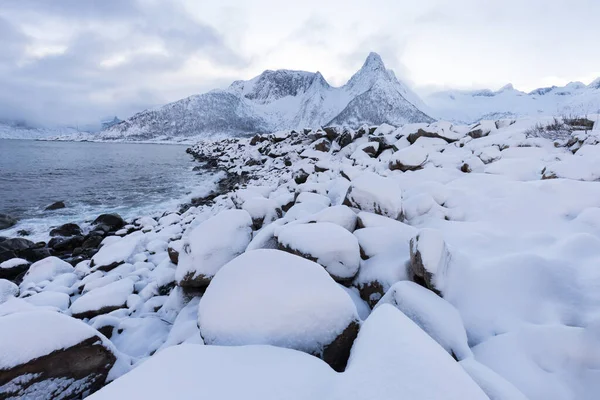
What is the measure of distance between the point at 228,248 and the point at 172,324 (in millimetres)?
1432

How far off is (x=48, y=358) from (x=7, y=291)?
15.8ft

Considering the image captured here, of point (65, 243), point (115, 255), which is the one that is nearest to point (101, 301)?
point (115, 255)

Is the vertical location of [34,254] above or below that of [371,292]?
below

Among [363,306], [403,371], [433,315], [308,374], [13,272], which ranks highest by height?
[403,371]

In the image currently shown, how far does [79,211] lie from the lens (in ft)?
46.3

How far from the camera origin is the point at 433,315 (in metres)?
2.56

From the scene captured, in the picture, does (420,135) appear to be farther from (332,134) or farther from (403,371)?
(403,371)

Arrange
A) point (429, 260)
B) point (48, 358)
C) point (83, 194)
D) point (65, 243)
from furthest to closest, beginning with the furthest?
point (83, 194) → point (65, 243) → point (429, 260) → point (48, 358)

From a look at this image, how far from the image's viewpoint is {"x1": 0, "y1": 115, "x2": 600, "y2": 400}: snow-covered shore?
1.72 metres

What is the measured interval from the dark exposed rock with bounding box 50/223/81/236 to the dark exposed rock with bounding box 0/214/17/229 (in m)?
2.71

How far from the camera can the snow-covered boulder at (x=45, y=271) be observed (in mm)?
6352

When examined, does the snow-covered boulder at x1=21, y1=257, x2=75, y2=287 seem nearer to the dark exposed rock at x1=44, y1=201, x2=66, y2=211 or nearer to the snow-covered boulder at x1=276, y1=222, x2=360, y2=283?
the snow-covered boulder at x1=276, y1=222, x2=360, y2=283

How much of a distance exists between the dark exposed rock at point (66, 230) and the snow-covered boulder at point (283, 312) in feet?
37.4

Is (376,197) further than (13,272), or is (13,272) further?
(13,272)
